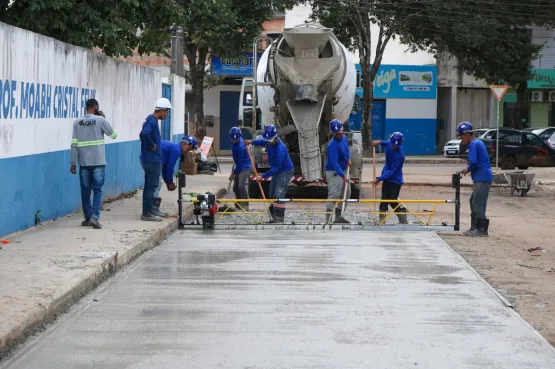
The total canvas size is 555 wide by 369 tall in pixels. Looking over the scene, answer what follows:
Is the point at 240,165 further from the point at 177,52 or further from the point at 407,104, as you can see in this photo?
the point at 407,104

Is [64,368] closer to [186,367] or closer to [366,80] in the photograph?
[186,367]

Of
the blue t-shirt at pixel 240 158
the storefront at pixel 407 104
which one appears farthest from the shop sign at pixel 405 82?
the blue t-shirt at pixel 240 158

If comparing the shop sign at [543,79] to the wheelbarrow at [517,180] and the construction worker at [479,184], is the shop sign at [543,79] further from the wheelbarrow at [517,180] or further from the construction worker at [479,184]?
the construction worker at [479,184]

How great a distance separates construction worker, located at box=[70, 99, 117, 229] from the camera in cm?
1508

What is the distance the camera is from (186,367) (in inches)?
288

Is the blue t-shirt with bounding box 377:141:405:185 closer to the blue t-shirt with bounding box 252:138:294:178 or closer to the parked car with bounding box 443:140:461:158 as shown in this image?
the blue t-shirt with bounding box 252:138:294:178

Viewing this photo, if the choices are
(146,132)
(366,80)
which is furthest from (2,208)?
(366,80)

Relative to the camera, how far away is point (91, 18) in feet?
63.3

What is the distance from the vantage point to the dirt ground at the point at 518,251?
10.2 m

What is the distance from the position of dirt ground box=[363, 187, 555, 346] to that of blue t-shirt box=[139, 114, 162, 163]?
4699 millimetres

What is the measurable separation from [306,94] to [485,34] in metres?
25.1

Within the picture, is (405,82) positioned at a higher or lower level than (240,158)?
higher

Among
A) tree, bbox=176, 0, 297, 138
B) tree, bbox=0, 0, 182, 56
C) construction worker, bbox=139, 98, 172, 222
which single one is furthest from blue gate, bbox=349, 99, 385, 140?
construction worker, bbox=139, 98, 172, 222

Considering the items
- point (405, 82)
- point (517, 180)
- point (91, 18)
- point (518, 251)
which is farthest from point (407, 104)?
point (518, 251)
